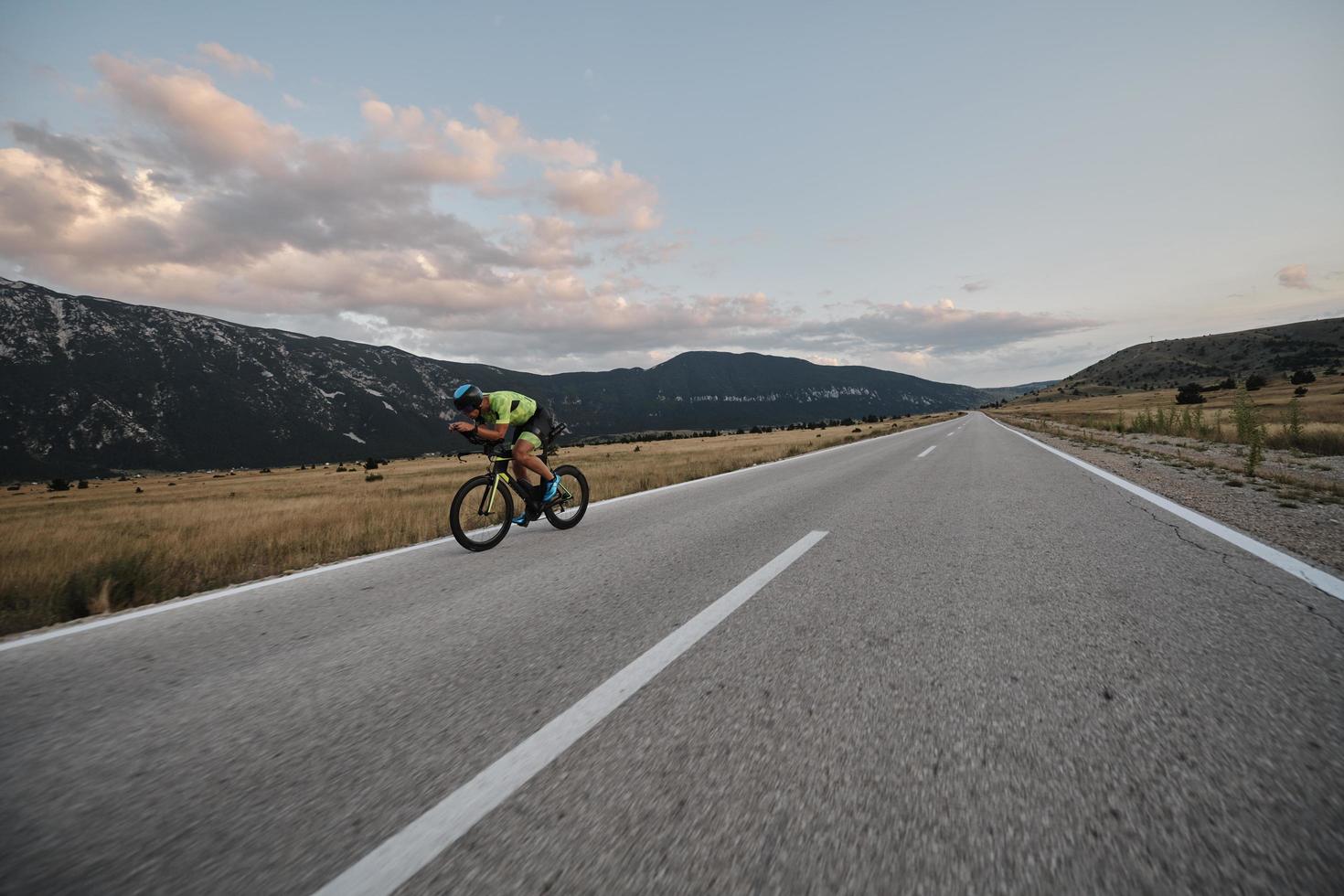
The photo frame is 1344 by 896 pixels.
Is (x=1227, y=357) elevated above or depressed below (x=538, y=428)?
above

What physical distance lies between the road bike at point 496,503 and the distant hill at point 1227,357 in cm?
14318

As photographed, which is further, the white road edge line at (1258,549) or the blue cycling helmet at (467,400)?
the blue cycling helmet at (467,400)

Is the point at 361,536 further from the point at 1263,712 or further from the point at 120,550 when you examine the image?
the point at 1263,712

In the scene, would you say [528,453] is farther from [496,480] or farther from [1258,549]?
[1258,549]

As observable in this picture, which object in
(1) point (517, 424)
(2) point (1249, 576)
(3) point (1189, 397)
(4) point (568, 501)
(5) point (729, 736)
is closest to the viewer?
(5) point (729, 736)

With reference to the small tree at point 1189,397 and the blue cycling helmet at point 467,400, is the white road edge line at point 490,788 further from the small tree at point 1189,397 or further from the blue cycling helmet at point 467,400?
the small tree at point 1189,397

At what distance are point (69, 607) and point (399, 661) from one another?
425 cm

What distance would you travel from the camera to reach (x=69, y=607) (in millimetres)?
4996

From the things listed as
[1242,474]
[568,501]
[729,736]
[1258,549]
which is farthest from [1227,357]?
[729,736]

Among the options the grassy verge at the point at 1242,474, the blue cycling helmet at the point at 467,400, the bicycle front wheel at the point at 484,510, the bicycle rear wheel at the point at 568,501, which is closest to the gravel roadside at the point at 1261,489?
the grassy verge at the point at 1242,474

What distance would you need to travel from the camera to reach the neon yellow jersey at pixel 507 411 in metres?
6.73

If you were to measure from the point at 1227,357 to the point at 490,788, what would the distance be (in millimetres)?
186109

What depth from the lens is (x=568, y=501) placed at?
7.65m

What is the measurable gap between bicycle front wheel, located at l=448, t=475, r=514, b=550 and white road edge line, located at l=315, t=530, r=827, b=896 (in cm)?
391
